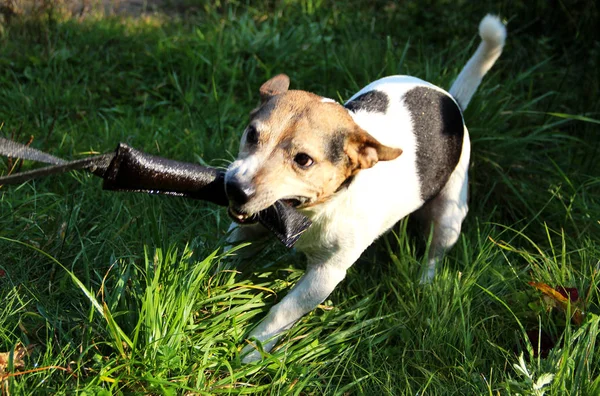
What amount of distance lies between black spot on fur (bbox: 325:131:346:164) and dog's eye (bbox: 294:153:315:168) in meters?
0.10

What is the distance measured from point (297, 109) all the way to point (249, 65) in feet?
8.57

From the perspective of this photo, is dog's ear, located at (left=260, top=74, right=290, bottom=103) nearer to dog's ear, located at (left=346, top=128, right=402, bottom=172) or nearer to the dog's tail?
dog's ear, located at (left=346, top=128, right=402, bottom=172)

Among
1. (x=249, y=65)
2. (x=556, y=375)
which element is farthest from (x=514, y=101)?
(x=556, y=375)

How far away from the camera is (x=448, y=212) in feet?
13.3

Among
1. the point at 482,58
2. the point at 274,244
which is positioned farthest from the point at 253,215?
the point at 482,58

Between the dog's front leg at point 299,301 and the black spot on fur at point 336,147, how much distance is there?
508mm

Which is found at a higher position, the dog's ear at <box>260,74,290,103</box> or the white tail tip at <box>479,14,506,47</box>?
the dog's ear at <box>260,74,290,103</box>

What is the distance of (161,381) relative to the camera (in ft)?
8.95

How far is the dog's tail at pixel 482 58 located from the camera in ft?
13.3

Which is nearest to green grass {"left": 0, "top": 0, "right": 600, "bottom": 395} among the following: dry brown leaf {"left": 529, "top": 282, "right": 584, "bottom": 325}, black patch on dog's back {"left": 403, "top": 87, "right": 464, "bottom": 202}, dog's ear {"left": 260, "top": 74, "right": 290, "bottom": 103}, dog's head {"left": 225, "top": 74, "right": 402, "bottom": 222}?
dry brown leaf {"left": 529, "top": 282, "right": 584, "bottom": 325}

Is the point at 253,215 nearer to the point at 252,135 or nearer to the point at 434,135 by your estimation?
the point at 252,135

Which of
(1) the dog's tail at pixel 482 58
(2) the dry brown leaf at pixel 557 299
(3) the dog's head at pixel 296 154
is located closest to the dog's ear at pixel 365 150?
(3) the dog's head at pixel 296 154

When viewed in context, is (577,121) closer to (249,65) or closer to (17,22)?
(249,65)

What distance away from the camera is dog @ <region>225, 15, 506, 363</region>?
294 centimetres
